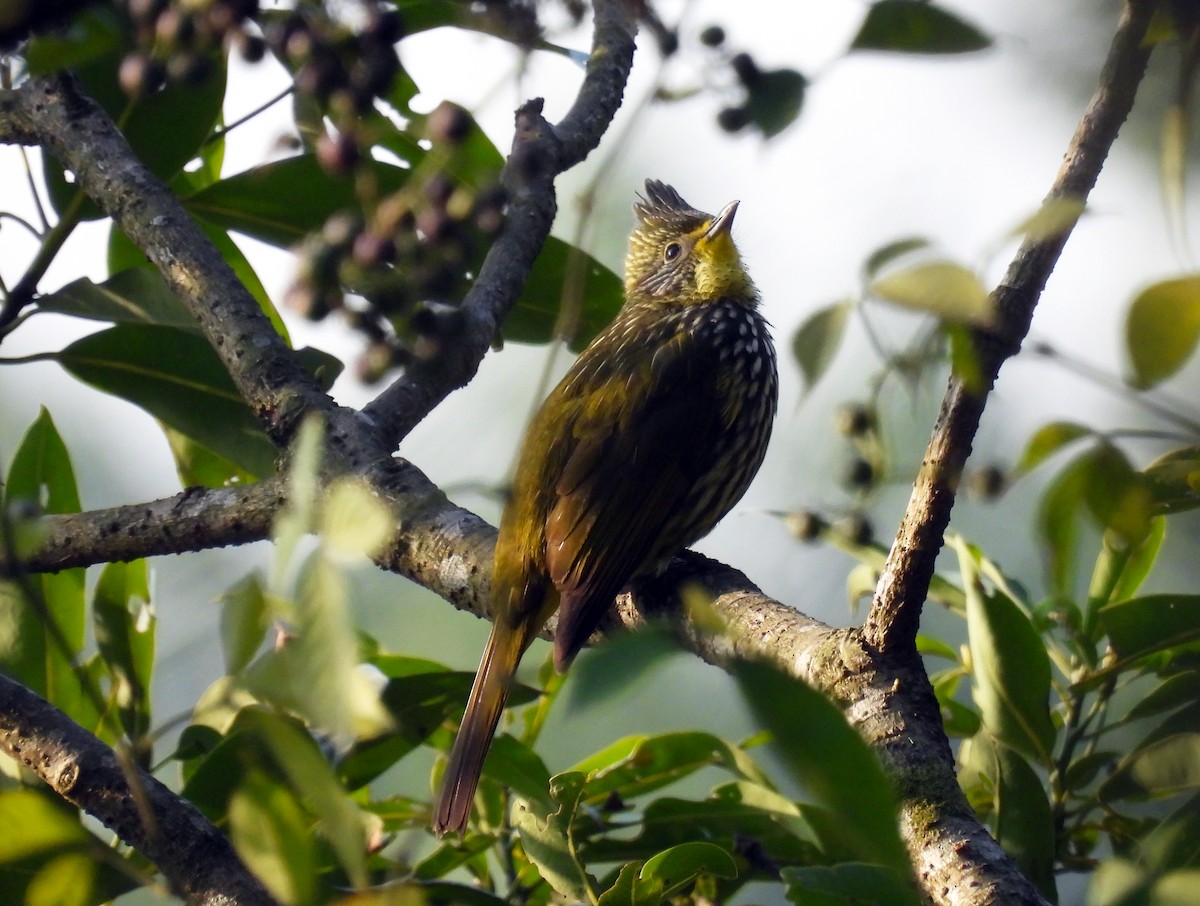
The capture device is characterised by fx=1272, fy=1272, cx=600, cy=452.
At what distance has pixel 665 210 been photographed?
14.2ft

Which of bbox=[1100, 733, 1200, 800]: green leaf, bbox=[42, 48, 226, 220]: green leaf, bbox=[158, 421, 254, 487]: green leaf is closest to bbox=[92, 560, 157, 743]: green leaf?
bbox=[158, 421, 254, 487]: green leaf

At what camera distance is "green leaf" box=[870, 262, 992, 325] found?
0.75m

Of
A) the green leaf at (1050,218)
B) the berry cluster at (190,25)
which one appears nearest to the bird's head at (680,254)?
the berry cluster at (190,25)

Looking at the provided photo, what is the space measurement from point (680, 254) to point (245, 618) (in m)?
3.46

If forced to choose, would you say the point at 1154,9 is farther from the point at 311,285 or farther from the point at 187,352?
the point at 187,352

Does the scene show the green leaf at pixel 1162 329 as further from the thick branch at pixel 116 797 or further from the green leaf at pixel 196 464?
the green leaf at pixel 196 464

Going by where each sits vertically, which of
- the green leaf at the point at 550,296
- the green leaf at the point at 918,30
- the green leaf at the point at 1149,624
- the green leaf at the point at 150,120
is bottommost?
the green leaf at the point at 918,30

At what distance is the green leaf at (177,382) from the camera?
266cm

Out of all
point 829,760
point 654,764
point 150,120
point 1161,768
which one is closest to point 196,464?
point 150,120

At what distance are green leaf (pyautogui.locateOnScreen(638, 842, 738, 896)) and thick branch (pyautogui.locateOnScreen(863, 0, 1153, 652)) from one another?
0.35 meters

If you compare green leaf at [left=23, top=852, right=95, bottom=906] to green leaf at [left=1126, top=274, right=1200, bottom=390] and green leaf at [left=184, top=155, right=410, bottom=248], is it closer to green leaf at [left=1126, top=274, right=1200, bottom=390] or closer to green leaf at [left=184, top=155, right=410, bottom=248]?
green leaf at [left=1126, top=274, right=1200, bottom=390]

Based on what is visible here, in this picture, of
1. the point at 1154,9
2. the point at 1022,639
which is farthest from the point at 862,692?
the point at 1154,9

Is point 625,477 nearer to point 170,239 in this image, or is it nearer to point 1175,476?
point 170,239

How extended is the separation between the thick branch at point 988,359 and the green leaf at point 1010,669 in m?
0.34
